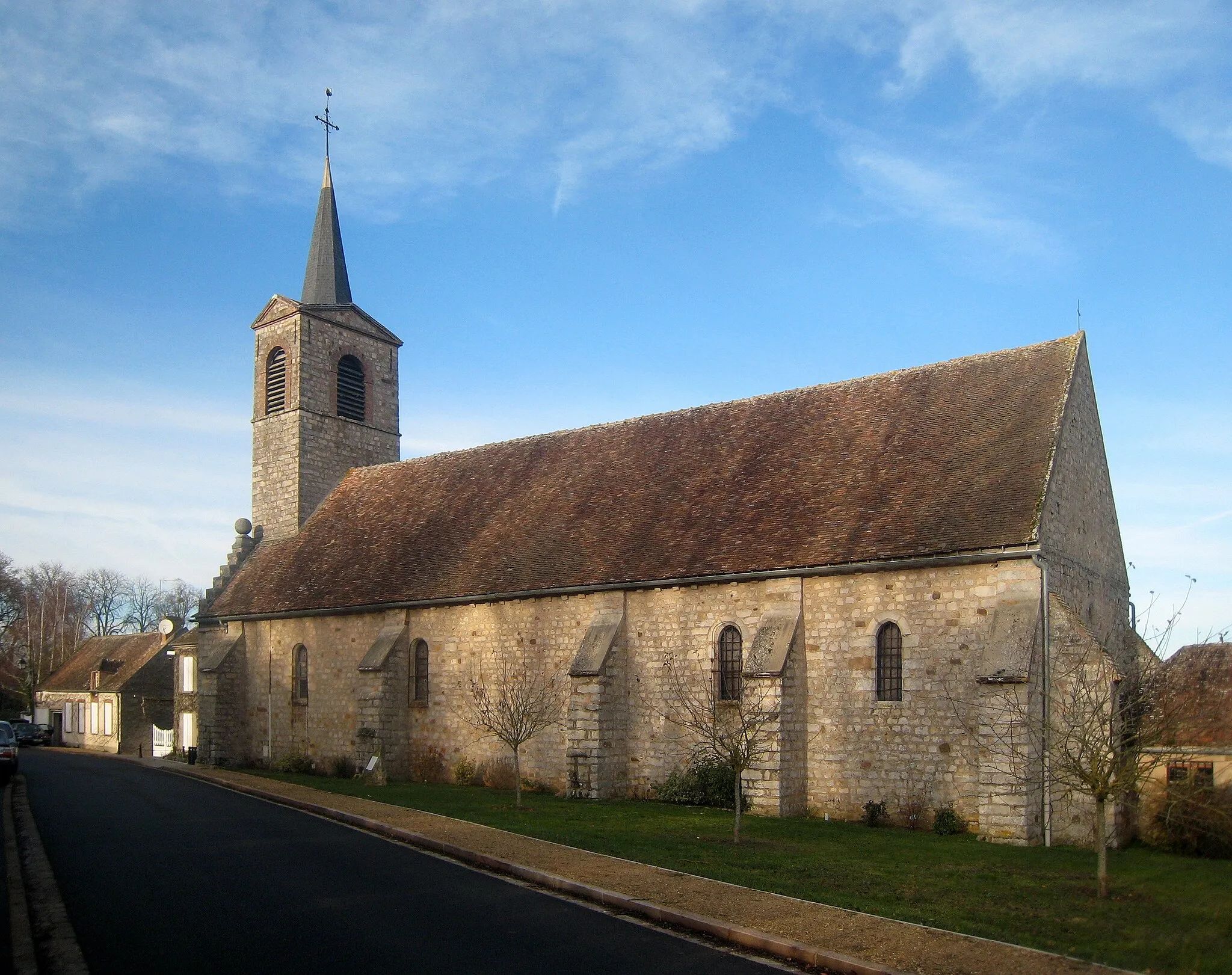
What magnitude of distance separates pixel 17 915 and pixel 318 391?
2567 cm

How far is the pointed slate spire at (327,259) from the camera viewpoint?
36.1m

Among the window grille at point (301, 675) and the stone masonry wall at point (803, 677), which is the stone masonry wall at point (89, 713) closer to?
the window grille at point (301, 675)

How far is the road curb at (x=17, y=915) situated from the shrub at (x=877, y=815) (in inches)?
520

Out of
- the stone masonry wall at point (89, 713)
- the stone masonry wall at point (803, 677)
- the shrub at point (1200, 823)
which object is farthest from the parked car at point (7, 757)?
the shrub at point (1200, 823)

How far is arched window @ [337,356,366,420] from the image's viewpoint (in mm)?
35750

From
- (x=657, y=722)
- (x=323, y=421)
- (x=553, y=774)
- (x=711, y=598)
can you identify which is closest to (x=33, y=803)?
(x=553, y=774)

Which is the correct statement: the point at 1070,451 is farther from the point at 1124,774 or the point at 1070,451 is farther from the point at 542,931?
the point at 542,931

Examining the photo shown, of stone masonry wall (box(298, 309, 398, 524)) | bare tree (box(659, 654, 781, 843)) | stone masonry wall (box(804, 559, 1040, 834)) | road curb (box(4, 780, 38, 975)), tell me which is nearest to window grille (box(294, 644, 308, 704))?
stone masonry wall (box(298, 309, 398, 524))

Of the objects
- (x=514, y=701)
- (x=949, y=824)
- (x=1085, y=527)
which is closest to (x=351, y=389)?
(x=514, y=701)

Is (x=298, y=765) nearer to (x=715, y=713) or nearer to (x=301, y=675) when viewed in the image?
(x=301, y=675)

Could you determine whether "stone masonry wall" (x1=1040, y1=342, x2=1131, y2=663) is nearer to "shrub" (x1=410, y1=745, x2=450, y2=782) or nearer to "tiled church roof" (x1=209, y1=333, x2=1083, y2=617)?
"tiled church roof" (x1=209, y1=333, x2=1083, y2=617)

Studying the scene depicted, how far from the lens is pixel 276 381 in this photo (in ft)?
116

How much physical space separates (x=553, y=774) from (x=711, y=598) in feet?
19.5

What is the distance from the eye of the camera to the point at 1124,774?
12.5 metres
